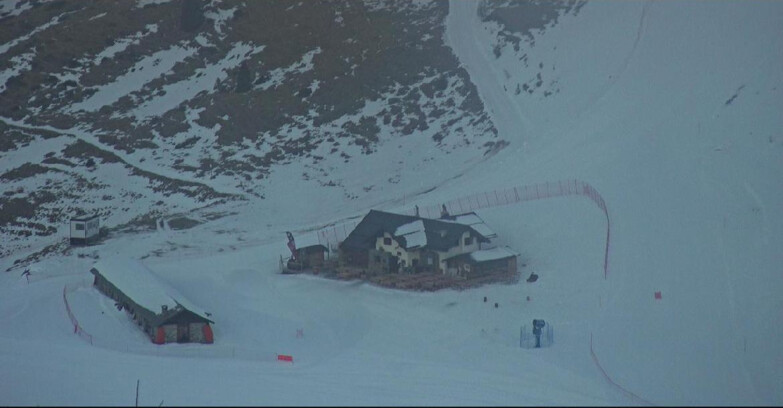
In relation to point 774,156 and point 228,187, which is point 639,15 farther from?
point 228,187

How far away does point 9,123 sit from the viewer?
2398 inches

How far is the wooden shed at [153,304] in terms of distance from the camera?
115ft

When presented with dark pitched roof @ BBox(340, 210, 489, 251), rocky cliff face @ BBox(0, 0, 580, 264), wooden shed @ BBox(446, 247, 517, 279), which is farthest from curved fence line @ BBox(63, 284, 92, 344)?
wooden shed @ BBox(446, 247, 517, 279)

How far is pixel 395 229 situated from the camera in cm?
4144

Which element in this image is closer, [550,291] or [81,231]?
[550,291]

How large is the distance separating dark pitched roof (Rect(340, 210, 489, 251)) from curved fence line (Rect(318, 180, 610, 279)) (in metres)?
2.78

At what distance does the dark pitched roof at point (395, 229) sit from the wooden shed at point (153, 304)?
7.20 metres

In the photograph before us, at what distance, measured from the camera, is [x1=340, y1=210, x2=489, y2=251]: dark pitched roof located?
134 ft

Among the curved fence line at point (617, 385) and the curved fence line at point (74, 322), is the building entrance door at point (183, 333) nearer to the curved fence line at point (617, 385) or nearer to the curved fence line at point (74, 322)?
the curved fence line at point (74, 322)

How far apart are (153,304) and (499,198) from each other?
16495 mm

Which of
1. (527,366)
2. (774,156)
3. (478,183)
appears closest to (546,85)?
(478,183)

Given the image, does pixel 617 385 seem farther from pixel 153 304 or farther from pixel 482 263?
pixel 153 304

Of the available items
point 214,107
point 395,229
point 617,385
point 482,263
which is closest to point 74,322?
point 395,229

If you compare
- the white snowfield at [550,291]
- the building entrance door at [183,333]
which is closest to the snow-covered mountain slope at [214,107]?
the white snowfield at [550,291]
